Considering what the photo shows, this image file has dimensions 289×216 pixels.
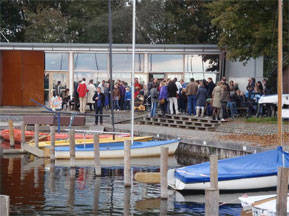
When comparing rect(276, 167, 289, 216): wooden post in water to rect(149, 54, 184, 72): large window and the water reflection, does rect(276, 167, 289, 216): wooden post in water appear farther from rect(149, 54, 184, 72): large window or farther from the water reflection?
rect(149, 54, 184, 72): large window

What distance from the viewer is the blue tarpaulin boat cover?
2025 cm

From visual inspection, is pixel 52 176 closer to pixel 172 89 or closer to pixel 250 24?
pixel 172 89

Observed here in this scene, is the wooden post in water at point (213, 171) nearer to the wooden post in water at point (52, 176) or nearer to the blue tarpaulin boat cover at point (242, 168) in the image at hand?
the blue tarpaulin boat cover at point (242, 168)

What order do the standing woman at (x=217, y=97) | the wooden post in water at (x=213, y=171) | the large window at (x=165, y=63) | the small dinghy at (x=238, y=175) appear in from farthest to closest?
1. the large window at (x=165, y=63)
2. the standing woman at (x=217, y=97)
3. the small dinghy at (x=238, y=175)
4. the wooden post in water at (x=213, y=171)

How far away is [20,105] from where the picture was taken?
1836 inches

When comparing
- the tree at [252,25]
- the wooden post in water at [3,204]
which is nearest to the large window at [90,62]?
the tree at [252,25]

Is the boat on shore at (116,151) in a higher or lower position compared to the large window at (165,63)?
lower

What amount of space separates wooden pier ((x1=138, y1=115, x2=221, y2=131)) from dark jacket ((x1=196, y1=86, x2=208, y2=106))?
2.54 ft

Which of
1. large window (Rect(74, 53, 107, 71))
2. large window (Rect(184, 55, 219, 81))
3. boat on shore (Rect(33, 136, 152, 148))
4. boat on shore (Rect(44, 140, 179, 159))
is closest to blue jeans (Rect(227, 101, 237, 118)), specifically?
boat on shore (Rect(33, 136, 152, 148))

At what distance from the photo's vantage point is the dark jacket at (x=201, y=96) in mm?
34250

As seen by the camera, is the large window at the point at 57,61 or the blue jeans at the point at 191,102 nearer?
the blue jeans at the point at 191,102

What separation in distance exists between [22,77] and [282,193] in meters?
34.3

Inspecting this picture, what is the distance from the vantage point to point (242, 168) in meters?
20.7

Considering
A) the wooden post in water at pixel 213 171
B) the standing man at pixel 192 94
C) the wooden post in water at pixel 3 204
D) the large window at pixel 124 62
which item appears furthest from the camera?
the large window at pixel 124 62
